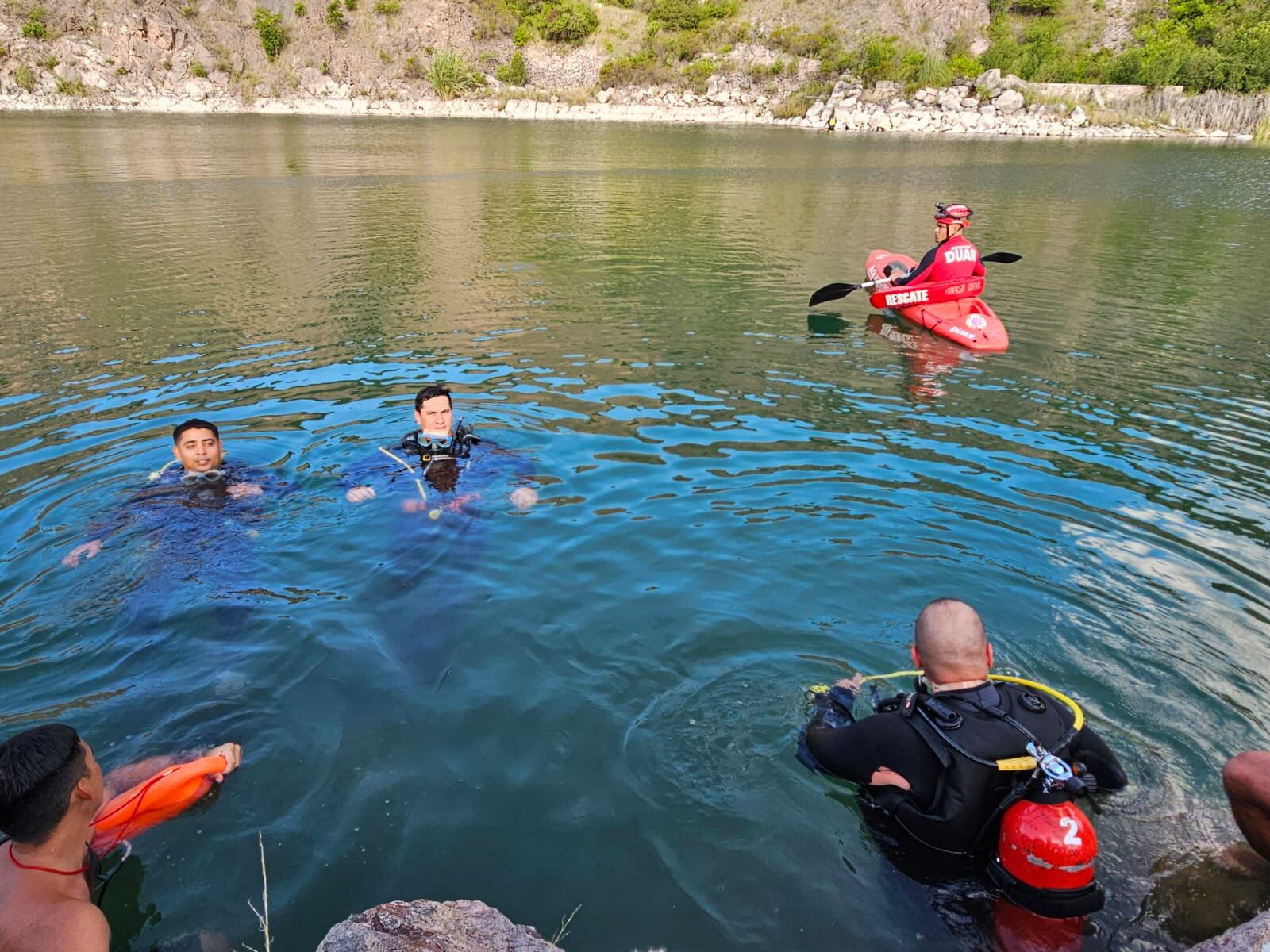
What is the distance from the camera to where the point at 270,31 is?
8512 cm

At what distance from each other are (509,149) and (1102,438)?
40043 millimetres

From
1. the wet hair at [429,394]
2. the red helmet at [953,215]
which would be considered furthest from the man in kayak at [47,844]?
the red helmet at [953,215]

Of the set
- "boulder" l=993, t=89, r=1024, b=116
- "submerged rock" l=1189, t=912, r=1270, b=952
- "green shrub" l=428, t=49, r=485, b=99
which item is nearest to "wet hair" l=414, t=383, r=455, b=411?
"submerged rock" l=1189, t=912, r=1270, b=952

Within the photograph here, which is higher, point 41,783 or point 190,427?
point 41,783

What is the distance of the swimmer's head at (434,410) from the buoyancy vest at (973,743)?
5.47 meters

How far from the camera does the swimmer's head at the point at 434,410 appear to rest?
24.9 ft

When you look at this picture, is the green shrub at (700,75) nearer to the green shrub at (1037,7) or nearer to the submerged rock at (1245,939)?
the green shrub at (1037,7)

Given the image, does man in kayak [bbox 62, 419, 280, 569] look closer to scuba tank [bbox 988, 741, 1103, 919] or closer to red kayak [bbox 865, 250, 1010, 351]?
scuba tank [bbox 988, 741, 1103, 919]

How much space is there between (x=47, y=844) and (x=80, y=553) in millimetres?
4133

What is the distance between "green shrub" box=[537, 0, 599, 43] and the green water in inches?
3164

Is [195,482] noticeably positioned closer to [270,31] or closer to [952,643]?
[952,643]

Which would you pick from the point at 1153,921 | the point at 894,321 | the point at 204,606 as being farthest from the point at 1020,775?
the point at 894,321

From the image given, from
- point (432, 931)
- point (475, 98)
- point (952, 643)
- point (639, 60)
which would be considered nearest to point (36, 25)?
point (475, 98)

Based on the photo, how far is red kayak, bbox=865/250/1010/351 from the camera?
12.0m
